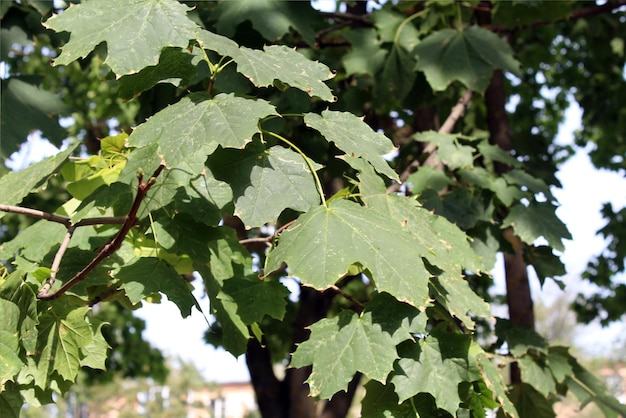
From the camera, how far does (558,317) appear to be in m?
42.1

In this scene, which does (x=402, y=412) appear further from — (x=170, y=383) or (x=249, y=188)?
(x=170, y=383)

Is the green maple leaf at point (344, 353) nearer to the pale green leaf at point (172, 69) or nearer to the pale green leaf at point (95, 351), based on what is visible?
the pale green leaf at point (95, 351)

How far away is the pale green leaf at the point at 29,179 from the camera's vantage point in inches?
90.0

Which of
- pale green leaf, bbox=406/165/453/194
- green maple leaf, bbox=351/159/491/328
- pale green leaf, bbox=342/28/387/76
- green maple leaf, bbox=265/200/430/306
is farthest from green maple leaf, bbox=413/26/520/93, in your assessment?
green maple leaf, bbox=265/200/430/306

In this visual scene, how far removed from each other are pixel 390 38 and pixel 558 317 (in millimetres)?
40245

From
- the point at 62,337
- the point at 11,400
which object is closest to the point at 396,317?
the point at 62,337

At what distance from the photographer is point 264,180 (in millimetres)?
2164

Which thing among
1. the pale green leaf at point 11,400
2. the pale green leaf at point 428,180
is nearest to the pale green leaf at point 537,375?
the pale green leaf at point 428,180

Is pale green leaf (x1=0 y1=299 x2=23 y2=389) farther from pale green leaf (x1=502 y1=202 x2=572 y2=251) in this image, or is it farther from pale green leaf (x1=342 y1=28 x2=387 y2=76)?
pale green leaf (x1=342 y1=28 x2=387 y2=76)

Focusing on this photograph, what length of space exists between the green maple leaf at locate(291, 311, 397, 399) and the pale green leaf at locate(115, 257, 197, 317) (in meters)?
0.33

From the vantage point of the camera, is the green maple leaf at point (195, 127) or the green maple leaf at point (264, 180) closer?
the green maple leaf at point (195, 127)

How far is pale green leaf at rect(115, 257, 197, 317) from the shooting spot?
7.16 feet

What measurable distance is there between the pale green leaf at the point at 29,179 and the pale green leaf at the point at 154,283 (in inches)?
13.3

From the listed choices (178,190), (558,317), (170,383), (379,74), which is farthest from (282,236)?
(558,317)
